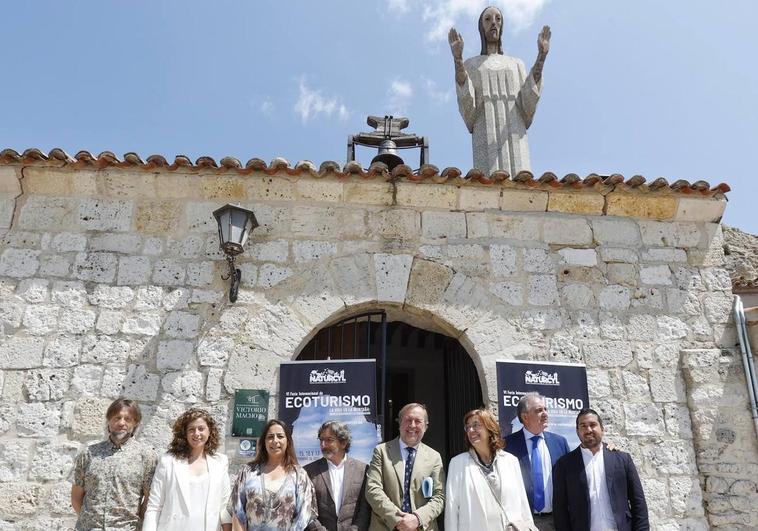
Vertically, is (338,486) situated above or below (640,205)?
below

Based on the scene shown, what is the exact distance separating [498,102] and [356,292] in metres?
Answer: 4.37

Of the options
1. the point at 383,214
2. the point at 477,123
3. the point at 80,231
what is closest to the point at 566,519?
the point at 383,214

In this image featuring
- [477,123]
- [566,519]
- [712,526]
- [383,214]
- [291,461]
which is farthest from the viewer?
[477,123]

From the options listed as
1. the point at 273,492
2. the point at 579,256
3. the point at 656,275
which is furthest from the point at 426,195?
the point at 273,492

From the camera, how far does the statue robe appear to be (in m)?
7.72

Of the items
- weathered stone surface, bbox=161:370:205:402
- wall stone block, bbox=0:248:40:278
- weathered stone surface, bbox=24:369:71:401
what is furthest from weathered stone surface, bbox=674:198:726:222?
wall stone block, bbox=0:248:40:278

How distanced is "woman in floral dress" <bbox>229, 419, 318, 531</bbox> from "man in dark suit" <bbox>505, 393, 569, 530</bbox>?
1.41 metres

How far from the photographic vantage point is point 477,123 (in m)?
8.10

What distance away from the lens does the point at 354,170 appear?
4980 millimetres

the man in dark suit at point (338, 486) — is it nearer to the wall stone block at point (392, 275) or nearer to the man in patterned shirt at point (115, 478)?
the man in patterned shirt at point (115, 478)

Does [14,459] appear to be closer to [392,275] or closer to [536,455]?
[392,275]

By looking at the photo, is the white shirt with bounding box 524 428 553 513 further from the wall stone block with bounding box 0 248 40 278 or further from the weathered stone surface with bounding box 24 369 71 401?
the wall stone block with bounding box 0 248 40 278

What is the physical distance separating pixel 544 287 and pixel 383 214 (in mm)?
1477

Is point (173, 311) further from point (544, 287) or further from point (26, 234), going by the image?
point (544, 287)
